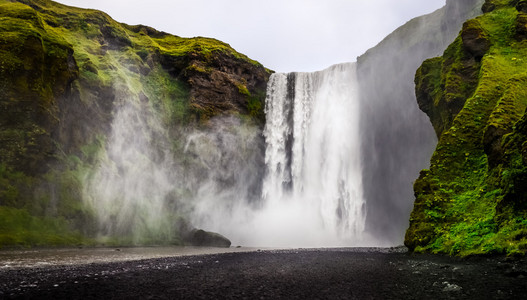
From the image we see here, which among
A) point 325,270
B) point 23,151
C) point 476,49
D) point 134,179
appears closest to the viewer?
point 325,270

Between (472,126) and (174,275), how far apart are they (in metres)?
17.8

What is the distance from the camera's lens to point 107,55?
4125cm

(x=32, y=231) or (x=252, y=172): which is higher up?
(x=252, y=172)

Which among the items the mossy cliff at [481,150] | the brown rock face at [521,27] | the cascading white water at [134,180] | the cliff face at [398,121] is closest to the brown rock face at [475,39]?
the mossy cliff at [481,150]

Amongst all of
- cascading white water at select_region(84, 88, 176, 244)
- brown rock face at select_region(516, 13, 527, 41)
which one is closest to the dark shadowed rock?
cascading white water at select_region(84, 88, 176, 244)

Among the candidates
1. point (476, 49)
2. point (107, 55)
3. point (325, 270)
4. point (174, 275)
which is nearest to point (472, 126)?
point (476, 49)

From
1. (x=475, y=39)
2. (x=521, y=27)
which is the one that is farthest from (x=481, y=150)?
(x=521, y=27)

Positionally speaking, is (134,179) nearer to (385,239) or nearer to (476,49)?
(385,239)

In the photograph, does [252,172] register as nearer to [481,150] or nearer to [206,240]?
[206,240]

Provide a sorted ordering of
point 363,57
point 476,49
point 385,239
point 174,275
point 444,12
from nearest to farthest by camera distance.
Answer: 1. point 174,275
2. point 476,49
3. point 385,239
4. point 444,12
5. point 363,57

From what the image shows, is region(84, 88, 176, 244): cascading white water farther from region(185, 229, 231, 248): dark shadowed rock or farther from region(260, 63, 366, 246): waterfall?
region(260, 63, 366, 246): waterfall

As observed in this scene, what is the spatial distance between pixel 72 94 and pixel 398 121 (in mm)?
39036

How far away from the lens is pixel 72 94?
3212cm

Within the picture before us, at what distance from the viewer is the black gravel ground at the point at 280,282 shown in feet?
25.4
